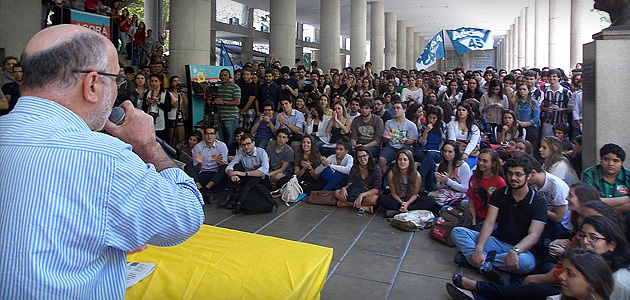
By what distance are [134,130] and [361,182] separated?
5.52m

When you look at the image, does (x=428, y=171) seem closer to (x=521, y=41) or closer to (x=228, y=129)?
(x=228, y=129)

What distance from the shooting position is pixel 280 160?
7.88 metres

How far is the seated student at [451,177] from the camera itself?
623 cm

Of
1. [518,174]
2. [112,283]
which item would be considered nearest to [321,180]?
[518,174]

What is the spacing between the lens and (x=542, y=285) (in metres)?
3.57

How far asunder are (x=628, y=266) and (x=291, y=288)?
226cm

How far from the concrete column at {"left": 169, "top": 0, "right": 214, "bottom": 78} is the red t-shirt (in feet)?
24.1

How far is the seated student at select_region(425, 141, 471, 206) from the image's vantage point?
20.4 feet

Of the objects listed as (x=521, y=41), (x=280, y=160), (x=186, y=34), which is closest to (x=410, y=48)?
(x=521, y=41)

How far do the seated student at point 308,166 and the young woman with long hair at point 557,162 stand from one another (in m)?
3.20

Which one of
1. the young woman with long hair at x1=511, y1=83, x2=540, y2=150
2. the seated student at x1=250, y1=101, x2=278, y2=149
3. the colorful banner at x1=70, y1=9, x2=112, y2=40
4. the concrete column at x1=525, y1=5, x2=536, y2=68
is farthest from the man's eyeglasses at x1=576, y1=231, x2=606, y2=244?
the concrete column at x1=525, y1=5, x2=536, y2=68

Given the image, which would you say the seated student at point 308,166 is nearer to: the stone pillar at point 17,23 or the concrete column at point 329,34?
the stone pillar at point 17,23

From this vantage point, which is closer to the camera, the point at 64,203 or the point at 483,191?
the point at 64,203

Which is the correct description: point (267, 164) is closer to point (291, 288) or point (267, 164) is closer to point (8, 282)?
point (291, 288)
